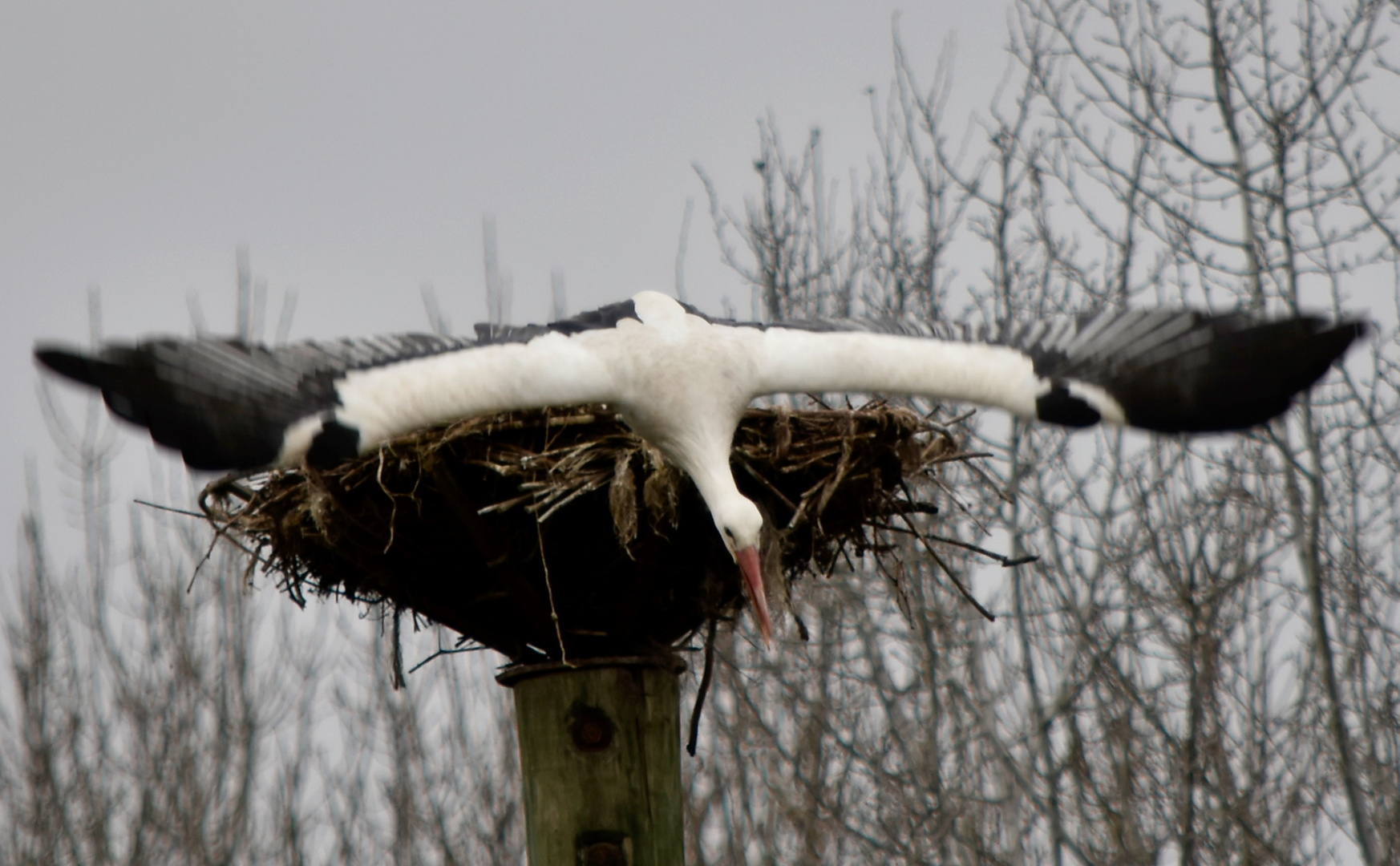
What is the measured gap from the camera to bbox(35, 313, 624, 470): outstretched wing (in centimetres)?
436

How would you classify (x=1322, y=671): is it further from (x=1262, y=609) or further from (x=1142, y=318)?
(x=1142, y=318)

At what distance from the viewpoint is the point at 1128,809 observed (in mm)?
7605

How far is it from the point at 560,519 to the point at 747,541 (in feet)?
2.09

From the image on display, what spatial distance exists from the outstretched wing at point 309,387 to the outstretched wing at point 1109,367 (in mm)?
793

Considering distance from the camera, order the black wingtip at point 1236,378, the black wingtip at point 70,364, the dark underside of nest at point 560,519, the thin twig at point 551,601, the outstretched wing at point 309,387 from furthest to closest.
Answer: the black wingtip at point 1236,378 < the dark underside of nest at point 560,519 < the thin twig at point 551,601 < the outstretched wing at point 309,387 < the black wingtip at point 70,364

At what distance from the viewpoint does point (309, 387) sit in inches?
182

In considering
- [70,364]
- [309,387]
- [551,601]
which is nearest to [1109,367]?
[551,601]

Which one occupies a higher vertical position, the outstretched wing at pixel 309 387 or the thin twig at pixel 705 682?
the outstretched wing at pixel 309 387

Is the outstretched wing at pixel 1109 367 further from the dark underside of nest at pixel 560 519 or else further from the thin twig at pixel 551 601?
the thin twig at pixel 551 601

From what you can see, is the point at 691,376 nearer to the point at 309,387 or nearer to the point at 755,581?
the point at 755,581

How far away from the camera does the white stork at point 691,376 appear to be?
443cm

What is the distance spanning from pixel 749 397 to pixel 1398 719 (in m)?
4.07

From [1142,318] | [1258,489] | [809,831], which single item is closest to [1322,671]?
[1258,489]

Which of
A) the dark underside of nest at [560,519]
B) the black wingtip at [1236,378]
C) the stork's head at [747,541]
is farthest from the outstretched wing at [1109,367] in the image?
the stork's head at [747,541]
